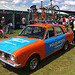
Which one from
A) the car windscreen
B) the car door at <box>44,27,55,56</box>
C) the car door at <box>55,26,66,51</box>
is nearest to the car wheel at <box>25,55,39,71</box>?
the car door at <box>44,27,55,56</box>

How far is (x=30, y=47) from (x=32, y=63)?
588mm

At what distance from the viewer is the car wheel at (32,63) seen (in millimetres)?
3050

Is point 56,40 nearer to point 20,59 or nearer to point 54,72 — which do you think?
point 54,72

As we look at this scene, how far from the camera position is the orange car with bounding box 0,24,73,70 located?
281 centimetres

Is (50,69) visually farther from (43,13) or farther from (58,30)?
(43,13)

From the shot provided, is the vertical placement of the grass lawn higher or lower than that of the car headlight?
lower

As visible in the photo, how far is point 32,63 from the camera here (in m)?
3.23

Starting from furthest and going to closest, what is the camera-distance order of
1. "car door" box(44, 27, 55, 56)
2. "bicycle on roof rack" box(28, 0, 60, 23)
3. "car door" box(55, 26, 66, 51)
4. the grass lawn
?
"bicycle on roof rack" box(28, 0, 60, 23), "car door" box(55, 26, 66, 51), "car door" box(44, 27, 55, 56), the grass lawn

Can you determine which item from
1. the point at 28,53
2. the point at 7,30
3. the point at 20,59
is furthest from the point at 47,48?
the point at 7,30

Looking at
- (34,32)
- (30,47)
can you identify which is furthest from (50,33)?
(30,47)

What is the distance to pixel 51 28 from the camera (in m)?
4.38

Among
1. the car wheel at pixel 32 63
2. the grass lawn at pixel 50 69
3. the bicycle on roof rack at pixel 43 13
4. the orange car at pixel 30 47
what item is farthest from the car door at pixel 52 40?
the bicycle on roof rack at pixel 43 13

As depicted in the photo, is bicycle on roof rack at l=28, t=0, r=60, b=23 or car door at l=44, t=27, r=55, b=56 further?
bicycle on roof rack at l=28, t=0, r=60, b=23

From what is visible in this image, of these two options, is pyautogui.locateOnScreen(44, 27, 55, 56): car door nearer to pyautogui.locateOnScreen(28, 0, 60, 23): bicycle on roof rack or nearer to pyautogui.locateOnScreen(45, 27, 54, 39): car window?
pyautogui.locateOnScreen(45, 27, 54, 39): car window
